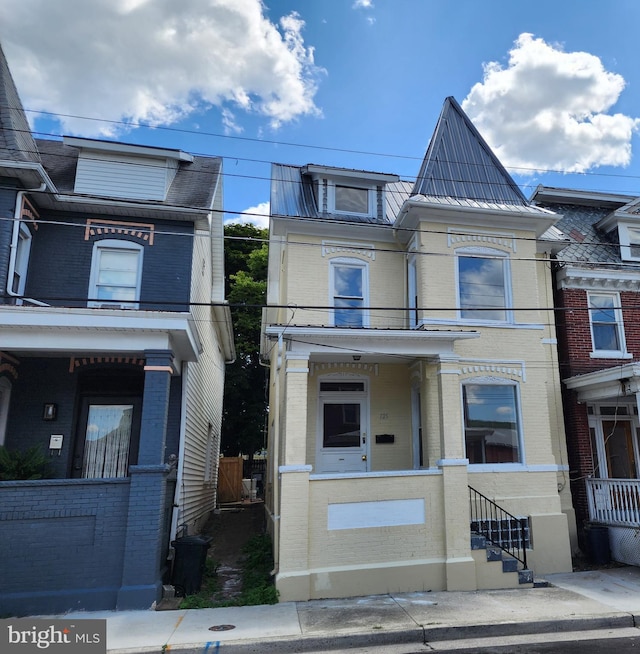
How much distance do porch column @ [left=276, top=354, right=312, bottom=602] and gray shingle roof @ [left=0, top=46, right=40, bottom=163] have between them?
6.21 meters

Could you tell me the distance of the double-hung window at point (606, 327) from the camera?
12828 millimetres

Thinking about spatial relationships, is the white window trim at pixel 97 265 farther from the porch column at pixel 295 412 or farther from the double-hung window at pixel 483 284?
the double-hung window at pixel 483 284

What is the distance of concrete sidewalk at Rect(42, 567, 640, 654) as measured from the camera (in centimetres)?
642

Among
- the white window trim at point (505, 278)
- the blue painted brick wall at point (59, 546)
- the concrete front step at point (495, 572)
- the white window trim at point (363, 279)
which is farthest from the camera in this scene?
the white window trim at point (363, 279)

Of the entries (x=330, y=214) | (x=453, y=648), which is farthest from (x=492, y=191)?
(x=453, y=648)

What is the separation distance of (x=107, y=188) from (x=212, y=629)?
27.5 ft

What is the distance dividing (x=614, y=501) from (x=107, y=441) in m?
10.8

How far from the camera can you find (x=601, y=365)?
12492mm

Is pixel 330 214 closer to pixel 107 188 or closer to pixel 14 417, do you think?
pixel 107 188

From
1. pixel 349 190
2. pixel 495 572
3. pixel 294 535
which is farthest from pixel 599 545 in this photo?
pixel 349 190

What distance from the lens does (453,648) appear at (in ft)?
21.2

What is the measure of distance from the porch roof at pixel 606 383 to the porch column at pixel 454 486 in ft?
11.7

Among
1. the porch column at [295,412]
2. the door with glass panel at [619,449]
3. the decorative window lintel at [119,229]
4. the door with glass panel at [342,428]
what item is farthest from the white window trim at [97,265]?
the door with glass panel at [619,449]

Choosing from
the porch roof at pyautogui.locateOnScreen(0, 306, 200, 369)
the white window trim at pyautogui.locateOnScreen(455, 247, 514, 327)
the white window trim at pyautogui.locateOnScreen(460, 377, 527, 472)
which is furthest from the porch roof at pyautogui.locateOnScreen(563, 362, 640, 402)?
the porch roof at pyautogui.locateOnScreen(0, 306, 200, 369)
